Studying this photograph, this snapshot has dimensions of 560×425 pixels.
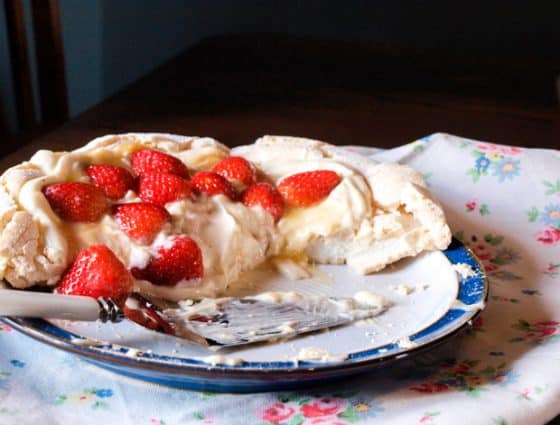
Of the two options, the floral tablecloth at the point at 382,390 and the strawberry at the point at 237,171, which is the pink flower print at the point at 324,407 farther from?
the strawberry at the point at 237,171

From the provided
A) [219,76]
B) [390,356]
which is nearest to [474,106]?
[219,76]

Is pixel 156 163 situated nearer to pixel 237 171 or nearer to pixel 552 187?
pixel 237 171

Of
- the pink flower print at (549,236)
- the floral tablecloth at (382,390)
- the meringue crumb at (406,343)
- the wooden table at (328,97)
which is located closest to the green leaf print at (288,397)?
the floral tablecloth at (382,390)

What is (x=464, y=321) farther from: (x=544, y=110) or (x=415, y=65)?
(x=415, y=65)

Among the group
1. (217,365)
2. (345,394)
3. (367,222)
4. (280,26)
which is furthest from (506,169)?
(280,26)

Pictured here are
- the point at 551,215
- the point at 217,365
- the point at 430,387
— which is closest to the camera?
the point at 217,365

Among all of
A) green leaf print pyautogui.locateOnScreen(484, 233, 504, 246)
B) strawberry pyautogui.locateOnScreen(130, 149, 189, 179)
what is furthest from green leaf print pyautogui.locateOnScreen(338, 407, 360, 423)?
green leaf print pyautogui.locateOnScreen(484, 233, 504, 246)
